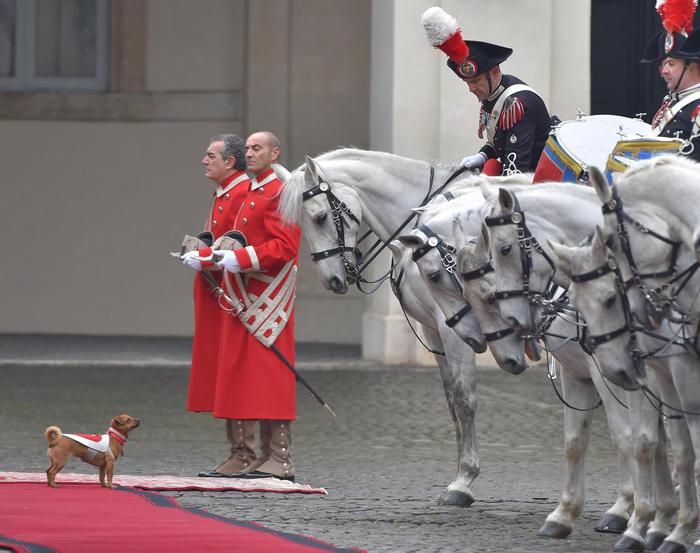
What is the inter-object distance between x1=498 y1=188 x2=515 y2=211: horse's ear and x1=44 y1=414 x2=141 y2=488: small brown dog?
2.64 meters

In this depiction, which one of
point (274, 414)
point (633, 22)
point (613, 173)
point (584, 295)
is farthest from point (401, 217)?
point (633, 22)

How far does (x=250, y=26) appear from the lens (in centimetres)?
1862

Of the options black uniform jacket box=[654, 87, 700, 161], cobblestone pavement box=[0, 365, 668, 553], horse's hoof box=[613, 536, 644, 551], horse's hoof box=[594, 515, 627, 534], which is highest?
black uniform jacket box=[654, 87, 700, 161]

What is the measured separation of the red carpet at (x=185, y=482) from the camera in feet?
31.6

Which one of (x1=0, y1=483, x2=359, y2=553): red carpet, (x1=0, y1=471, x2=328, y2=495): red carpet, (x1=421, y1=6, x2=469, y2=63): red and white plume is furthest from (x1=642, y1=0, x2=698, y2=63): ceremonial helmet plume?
(x1=0, y1=471, x2=328, y2=495): red carpet

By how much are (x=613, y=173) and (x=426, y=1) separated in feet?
28.5

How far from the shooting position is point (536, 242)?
7727 mm

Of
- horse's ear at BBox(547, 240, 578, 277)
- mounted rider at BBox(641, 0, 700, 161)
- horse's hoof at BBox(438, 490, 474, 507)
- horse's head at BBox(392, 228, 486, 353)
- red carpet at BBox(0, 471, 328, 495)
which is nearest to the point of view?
horse's ear at BBox(547, 240, 578, 277)

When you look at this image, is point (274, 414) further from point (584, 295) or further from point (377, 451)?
point (584, 295)

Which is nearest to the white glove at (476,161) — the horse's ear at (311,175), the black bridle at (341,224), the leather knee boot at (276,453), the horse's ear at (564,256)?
the black bridle at (341,224)

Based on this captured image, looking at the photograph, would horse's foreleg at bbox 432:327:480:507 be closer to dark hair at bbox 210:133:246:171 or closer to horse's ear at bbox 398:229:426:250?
horse's ear at bbox 398:229:426:250

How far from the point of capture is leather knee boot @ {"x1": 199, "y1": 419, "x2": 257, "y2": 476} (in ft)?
33.7

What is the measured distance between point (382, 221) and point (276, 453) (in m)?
1.39

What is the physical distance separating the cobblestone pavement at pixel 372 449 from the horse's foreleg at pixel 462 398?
0.17 m
